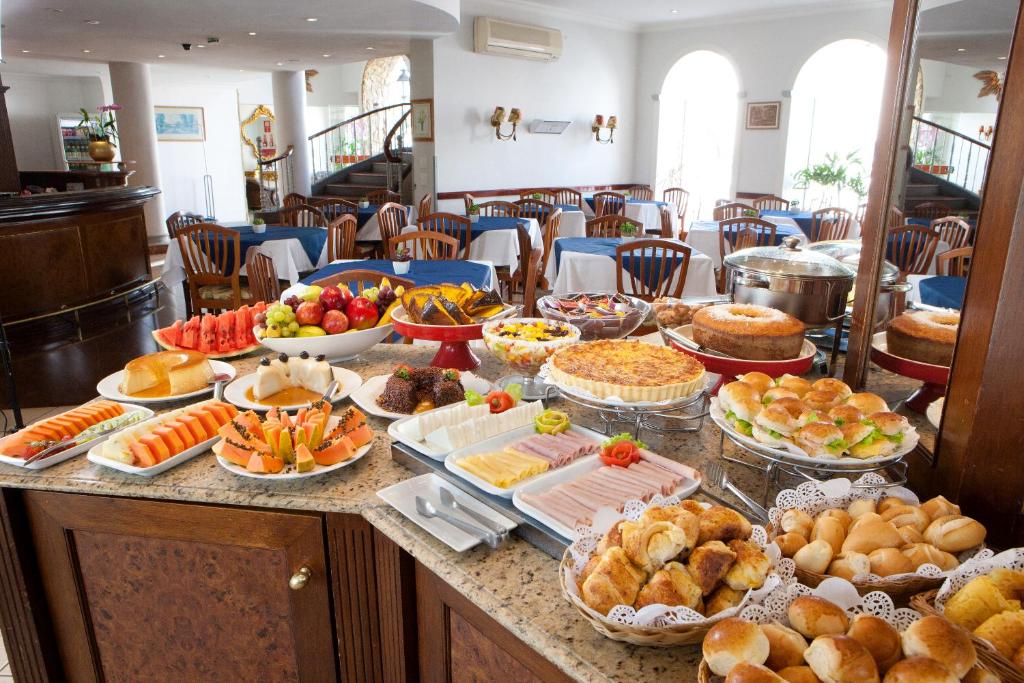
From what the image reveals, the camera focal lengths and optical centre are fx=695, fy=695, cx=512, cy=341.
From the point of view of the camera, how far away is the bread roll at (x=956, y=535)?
898mm

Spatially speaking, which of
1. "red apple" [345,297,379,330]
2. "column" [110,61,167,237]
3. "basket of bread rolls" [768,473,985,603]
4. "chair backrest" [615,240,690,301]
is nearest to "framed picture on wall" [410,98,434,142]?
"chair backrest" [615,240,690,301]

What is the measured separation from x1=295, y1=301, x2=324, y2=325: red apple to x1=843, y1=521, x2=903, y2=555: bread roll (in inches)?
58.1

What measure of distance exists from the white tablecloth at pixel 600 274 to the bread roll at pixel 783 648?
363 centimetres

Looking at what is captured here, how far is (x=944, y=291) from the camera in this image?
4.13 ft

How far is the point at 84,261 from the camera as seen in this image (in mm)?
5129

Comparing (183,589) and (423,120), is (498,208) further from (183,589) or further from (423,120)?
(183,589)

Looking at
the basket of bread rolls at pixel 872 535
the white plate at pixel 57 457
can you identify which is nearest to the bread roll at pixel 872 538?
the basket of bread rolls at pixel 872 535

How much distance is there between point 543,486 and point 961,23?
3.40ft

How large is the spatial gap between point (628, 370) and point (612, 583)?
652mm

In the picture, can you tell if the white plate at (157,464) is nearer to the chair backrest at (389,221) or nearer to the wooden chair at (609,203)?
the chair backrest at (389,221)

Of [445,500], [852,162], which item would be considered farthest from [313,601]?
[852,162]

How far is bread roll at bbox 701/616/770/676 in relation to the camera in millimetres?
702

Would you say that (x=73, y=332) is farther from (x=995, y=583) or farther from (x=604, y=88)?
(x=604, y=88)

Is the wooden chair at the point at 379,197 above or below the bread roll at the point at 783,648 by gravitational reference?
above
